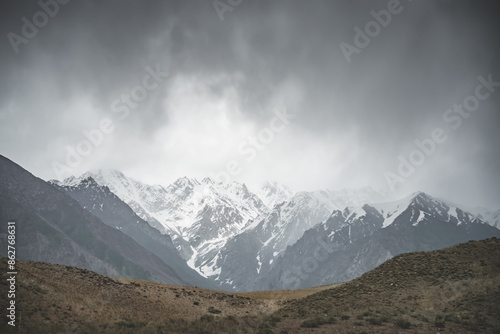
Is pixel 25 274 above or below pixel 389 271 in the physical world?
above

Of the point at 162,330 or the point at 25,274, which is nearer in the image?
the point at 162,330

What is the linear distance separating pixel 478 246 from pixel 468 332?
2412cm

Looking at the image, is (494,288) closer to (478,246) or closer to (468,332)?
(468,332)

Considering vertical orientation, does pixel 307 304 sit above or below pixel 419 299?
above

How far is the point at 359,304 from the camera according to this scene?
32.2 metres

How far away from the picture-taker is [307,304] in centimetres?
3612

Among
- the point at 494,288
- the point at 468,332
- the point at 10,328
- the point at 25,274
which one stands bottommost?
the point at 468,332

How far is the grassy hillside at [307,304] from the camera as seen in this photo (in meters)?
23.5

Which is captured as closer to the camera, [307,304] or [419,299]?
[419,299]

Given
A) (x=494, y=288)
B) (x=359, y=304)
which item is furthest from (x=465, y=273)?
(x=359, y=304)

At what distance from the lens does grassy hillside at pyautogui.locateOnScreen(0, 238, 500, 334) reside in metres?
23.5

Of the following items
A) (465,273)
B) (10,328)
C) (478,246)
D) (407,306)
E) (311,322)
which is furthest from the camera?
(478,246)

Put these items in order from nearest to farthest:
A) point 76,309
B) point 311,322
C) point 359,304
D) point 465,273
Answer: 1. point 311,322
2. point 76,309
3. point 359,304
4. point 465,273

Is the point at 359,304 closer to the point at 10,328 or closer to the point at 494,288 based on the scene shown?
the point at 494,288
